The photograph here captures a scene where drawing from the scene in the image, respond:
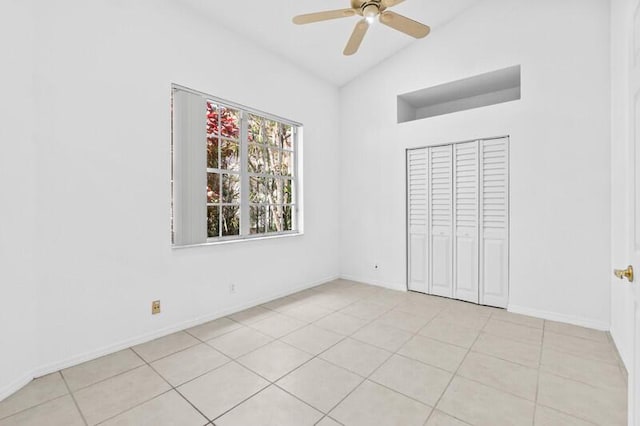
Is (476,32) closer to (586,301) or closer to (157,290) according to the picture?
(586,301)

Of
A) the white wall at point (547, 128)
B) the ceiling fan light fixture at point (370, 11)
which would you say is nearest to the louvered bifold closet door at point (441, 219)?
the white wall at point (547, 128)

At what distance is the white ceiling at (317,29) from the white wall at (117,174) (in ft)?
0.65

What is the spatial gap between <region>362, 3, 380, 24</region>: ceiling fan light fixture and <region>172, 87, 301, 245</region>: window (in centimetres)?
176

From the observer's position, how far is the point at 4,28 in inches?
74.5

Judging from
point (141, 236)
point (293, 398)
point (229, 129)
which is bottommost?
point (293, 398)

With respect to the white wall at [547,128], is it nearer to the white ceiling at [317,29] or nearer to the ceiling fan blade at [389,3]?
the white ceiling at [317,29]

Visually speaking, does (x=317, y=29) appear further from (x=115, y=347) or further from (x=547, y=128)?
(x=115, y=347)

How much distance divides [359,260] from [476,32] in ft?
11.0

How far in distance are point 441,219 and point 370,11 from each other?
8.55ft

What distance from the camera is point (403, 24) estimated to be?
2.45m

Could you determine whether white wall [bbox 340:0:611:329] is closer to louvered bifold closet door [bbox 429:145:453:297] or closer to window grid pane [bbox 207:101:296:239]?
louvered bifold closet door [bbox 429:145:453:297]

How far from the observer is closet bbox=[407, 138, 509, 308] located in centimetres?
348

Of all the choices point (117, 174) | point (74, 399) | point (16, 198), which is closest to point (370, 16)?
point (117, 174)

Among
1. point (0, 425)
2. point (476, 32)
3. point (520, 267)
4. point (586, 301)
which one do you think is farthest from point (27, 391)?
point (476, 32)
